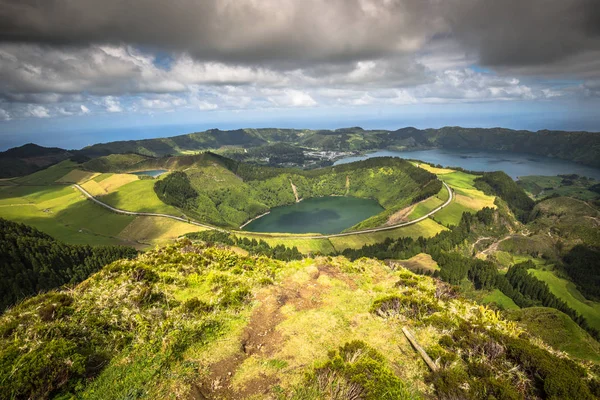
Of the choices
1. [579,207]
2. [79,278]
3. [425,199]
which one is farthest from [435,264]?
[579,207]

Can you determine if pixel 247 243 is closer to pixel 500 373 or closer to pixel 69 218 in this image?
pixel 500 373

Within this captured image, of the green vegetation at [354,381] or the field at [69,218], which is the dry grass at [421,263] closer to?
the green vegetation at [354,381]

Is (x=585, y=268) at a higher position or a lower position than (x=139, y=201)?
lower

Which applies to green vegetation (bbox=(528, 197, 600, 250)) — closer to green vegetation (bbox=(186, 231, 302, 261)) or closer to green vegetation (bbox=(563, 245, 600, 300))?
green vegetation (bbox=(563, 245, 600, 300))

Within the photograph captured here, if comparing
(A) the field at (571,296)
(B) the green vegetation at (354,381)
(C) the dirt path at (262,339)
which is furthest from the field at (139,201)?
(A) the field at (571,296)

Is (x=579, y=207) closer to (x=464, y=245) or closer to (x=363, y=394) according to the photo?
(x=464, y=245)

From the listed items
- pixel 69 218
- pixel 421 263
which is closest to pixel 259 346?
pixel 421 263

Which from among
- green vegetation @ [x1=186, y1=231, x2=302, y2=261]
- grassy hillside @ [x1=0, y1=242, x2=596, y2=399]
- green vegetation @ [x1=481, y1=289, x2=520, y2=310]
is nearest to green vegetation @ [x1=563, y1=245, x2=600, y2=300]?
green vegetation @ [x1=481, y1=289, x2=520, y2=310]
